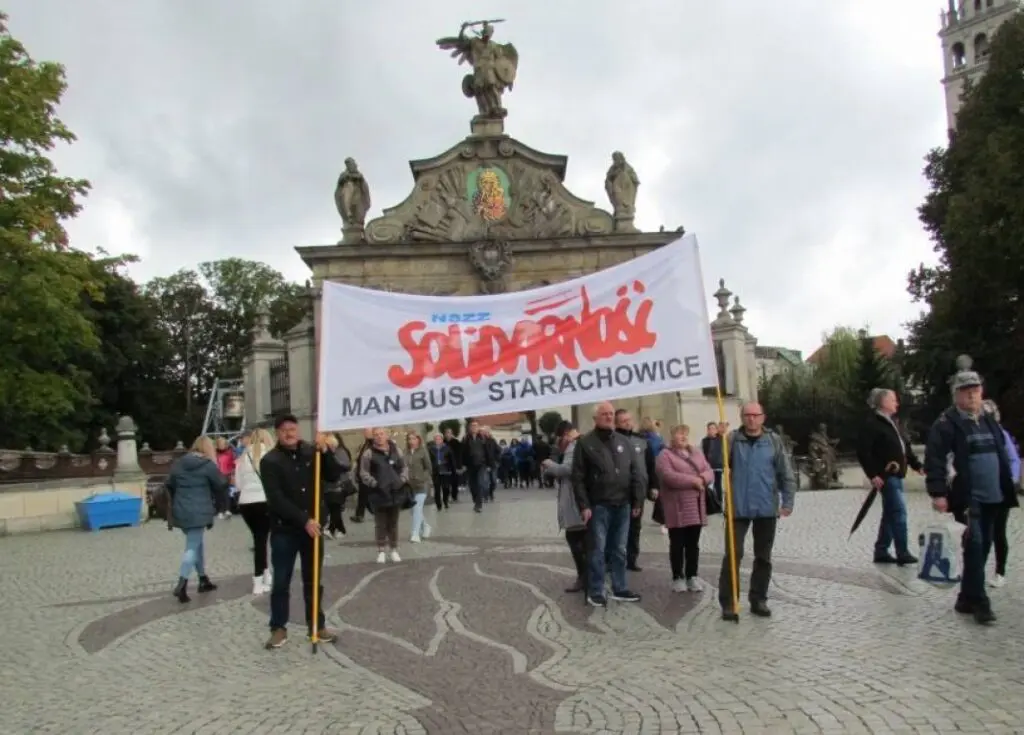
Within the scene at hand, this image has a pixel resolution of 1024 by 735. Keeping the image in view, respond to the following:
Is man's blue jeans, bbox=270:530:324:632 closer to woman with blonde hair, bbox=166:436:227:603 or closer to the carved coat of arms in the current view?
woman with blonde hair, bbox=166:436:227:603

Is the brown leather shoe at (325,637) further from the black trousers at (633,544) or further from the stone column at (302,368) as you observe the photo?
the stone column at (302,368)

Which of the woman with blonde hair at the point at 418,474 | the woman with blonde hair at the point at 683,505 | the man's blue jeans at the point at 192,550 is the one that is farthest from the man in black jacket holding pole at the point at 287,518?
the woman with blonde hair at the point at 418,474

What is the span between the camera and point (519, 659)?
269 inches

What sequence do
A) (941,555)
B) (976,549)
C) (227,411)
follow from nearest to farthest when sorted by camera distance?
1. (976,549)
2. (941,555)
3. (227,411)

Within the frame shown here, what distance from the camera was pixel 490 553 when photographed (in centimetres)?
1273

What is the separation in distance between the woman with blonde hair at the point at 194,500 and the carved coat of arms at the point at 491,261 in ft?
61.3

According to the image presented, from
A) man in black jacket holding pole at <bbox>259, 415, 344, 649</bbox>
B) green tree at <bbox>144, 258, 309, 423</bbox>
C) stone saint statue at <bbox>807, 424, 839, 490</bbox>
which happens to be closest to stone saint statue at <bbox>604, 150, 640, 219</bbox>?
stone saint statue at <bbox>807, 424, 839, 490</bbox>

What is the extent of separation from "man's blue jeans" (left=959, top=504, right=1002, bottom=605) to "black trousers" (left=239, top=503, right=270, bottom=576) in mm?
6790

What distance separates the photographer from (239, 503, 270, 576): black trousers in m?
10.2

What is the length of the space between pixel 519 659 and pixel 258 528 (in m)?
4.45

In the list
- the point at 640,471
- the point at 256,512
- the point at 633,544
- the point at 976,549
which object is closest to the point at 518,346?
the point at 640,471

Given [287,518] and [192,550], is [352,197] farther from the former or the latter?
[287,518]

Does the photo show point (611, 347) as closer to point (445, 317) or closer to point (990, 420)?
point (445, 317)

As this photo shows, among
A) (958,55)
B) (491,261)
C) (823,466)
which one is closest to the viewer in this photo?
(823,466)
